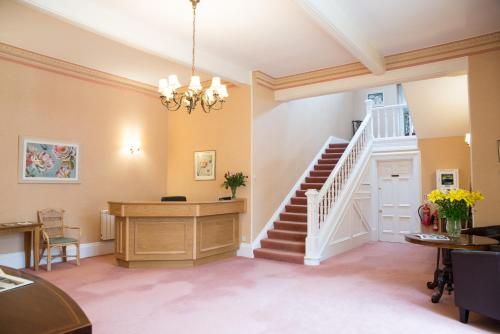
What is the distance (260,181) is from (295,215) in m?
1.06

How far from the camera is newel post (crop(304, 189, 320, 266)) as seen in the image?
5.79 meters

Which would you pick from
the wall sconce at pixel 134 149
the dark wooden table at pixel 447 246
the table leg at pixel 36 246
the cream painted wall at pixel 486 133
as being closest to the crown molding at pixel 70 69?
the wall sconce at pixel 134 149

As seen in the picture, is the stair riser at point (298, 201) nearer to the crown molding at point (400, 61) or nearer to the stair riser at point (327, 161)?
the stair riser at point (327, 161)

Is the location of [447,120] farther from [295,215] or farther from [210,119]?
[210,119]

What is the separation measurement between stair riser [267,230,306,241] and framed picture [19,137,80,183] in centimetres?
380

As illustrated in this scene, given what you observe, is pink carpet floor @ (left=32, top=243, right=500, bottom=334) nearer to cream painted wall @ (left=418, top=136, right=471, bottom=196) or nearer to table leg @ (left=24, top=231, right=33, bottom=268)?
table leg @ (left=24, top=231, right=33, bottom=268)

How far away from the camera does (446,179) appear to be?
7.57m

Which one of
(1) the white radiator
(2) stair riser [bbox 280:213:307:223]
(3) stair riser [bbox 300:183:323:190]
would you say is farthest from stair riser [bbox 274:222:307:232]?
(1) the white radiator

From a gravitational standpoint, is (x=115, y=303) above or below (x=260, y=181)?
below

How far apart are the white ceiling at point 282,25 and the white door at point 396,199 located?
3.69 meters

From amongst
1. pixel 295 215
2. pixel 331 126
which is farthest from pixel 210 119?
pixel 331 126

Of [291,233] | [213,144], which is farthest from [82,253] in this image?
[291,233]

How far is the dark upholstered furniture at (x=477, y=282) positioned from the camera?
118 inches

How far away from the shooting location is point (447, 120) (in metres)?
7.11
